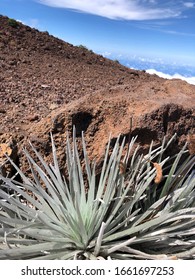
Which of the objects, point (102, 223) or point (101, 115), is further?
point (101, 115)

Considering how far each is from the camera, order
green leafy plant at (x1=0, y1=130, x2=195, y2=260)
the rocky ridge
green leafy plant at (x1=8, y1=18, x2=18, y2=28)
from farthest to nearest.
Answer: green leafy plant at (x1=8, y1=18, x2=18, y2=28) → the rocky ridge → green leafy plant at (x1=0, y1=130, x2=195, y2=260)

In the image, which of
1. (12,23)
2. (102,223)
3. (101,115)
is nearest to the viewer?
(102,223)

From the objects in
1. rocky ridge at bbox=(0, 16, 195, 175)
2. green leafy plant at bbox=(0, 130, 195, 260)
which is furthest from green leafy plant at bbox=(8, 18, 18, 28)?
green leafy plant at bbox=(0, 130, 195, 260)

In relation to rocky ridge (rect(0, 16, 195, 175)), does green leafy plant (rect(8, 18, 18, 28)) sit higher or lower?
higher

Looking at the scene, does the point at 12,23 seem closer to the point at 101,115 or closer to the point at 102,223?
the point at 101,115

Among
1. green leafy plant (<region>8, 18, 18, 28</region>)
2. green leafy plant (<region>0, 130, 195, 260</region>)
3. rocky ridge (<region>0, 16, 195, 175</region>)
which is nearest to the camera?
green leafy plant (<region>0, 130, 195, 260</region>)

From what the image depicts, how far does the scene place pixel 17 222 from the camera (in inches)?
97.6

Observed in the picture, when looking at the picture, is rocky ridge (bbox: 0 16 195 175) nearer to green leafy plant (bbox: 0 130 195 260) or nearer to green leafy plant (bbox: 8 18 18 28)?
green leafy plant (bbox: 0 130 195 260)

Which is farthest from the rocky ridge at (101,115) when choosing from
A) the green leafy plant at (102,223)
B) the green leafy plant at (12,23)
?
the green leafy plant at (12,23)

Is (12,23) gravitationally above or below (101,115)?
above

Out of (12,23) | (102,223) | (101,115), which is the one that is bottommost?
(102,223)

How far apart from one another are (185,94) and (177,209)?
1.29 m

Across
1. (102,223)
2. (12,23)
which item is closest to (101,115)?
(102,223)

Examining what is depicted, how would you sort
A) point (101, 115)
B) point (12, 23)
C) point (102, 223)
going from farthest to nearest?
point (12, 23) → point (101, 115) → point (102, 223)
